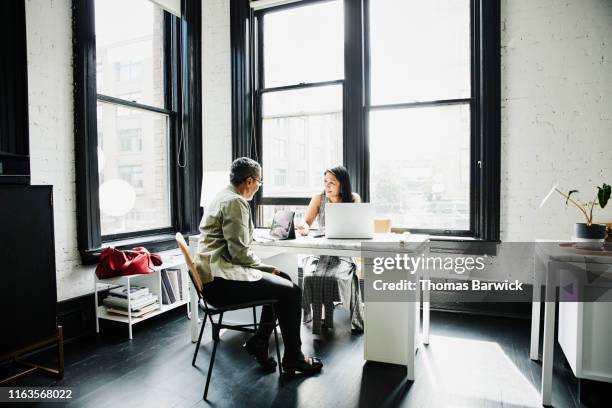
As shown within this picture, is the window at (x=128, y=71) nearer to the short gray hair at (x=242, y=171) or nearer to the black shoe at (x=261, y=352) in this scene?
the short gray hair at (x=242, y=171)

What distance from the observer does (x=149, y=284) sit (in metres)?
3.36

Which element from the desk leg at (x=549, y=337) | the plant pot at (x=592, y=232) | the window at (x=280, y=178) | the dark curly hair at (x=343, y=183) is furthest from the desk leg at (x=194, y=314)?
the plant pot at (x=592, y=232)

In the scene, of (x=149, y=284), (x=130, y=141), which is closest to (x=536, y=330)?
(x=149, y=284)

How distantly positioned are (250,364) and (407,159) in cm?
236

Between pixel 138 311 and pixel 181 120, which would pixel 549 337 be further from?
A: pixel 181 120

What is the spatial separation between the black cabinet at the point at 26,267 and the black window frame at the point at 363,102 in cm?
224

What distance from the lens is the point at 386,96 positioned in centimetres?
390

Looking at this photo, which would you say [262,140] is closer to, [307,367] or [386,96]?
[386,96]

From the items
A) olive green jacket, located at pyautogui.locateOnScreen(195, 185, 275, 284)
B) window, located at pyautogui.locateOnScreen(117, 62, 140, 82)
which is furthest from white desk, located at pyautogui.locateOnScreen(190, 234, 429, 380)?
window, located at pyautogui.locateOnScreen(117, 62, 140, 82)

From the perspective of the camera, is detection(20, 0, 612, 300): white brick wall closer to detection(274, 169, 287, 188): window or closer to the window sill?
the window sill

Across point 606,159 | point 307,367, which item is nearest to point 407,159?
point 606,159

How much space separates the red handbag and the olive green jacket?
97 centimetres

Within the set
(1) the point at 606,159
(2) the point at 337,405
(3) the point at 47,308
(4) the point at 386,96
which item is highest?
(4) the point at 386,96

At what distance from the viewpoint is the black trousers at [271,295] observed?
90.9 inches
